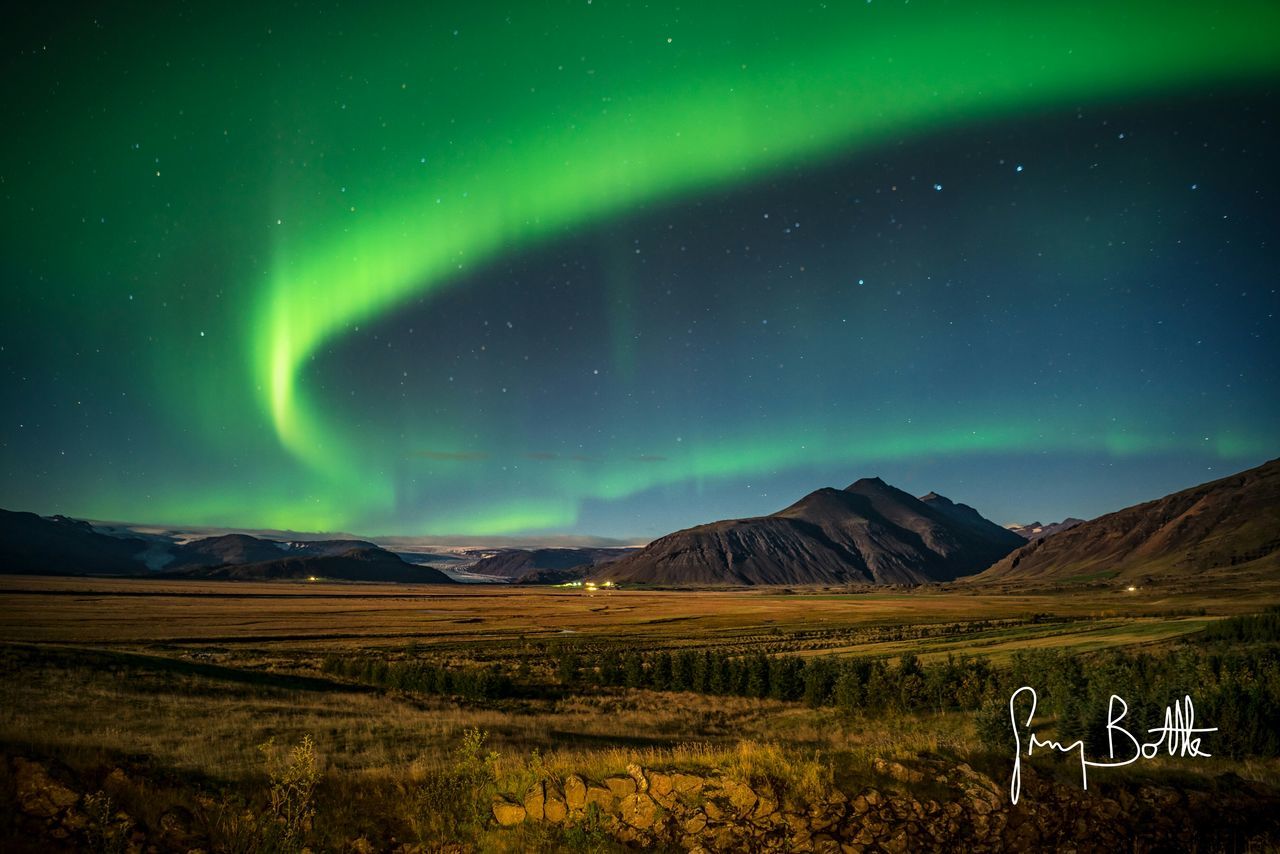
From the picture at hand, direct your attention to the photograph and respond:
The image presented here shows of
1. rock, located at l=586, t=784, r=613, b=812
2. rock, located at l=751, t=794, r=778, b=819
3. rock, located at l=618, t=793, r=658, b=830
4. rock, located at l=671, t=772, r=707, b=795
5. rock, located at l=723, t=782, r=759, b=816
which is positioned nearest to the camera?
rock, located at l=751, t=794, r=778, b=819

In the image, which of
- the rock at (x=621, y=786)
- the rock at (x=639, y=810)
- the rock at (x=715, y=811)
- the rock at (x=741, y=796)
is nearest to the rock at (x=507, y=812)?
the rock at (x=621, y=786)

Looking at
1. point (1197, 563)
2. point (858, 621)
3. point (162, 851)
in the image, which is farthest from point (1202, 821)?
point (1197, 563)

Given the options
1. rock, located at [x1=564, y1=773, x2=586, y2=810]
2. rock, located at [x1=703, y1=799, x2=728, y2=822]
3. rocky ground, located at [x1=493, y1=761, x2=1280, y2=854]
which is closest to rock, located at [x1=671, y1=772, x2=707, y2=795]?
rocky ground, located at [x1=493, y1=761, x2=1280, y2=854]

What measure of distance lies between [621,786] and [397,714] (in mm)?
21062

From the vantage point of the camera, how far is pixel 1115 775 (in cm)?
880

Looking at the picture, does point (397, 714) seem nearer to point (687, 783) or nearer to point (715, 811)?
point (687, 783)

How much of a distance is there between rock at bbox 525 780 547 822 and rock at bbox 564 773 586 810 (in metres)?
0.32

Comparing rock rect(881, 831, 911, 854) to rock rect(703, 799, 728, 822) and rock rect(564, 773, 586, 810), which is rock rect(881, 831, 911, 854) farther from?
rock rect(564, 773, 586, 810)

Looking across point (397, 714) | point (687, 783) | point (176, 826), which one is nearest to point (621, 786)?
point (687, 783)

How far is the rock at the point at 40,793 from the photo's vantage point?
7.58m

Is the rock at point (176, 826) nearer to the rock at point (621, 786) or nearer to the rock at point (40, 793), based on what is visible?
the rock at point (40, 793)

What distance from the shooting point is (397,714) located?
1015 inches

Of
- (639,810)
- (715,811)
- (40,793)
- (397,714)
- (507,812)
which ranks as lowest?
(397,714)

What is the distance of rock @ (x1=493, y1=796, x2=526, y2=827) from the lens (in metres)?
8.60
